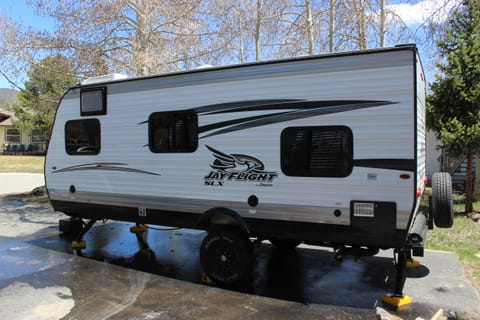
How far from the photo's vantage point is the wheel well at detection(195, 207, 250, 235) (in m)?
5.25

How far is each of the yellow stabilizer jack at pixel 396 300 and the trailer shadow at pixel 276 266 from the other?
17 centimetres

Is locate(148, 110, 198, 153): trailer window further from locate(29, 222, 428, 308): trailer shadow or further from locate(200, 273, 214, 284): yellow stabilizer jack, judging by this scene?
locate(29, 222, 428, 308): trailer shadow

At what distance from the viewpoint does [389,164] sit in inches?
176

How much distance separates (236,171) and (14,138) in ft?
136

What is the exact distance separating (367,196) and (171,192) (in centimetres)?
267

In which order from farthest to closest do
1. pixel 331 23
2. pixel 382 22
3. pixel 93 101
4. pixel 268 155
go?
pixel 331 23 < pixel 382 22 < pixel 93 101 < pixel 268 155

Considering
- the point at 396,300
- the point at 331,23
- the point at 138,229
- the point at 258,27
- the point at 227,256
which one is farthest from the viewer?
the point at 258,27

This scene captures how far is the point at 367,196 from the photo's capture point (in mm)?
4590

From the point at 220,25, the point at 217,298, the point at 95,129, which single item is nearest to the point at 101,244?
the point at 95,129

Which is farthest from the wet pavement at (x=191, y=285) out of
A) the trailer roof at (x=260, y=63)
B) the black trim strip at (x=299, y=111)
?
the trailer roof at (x=260, y=63)

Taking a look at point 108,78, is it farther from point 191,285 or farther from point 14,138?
point 14,138

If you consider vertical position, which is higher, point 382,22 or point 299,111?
point 382,22

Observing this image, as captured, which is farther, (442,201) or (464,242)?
(464,242)

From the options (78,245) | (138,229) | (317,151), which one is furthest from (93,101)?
(317,151)
